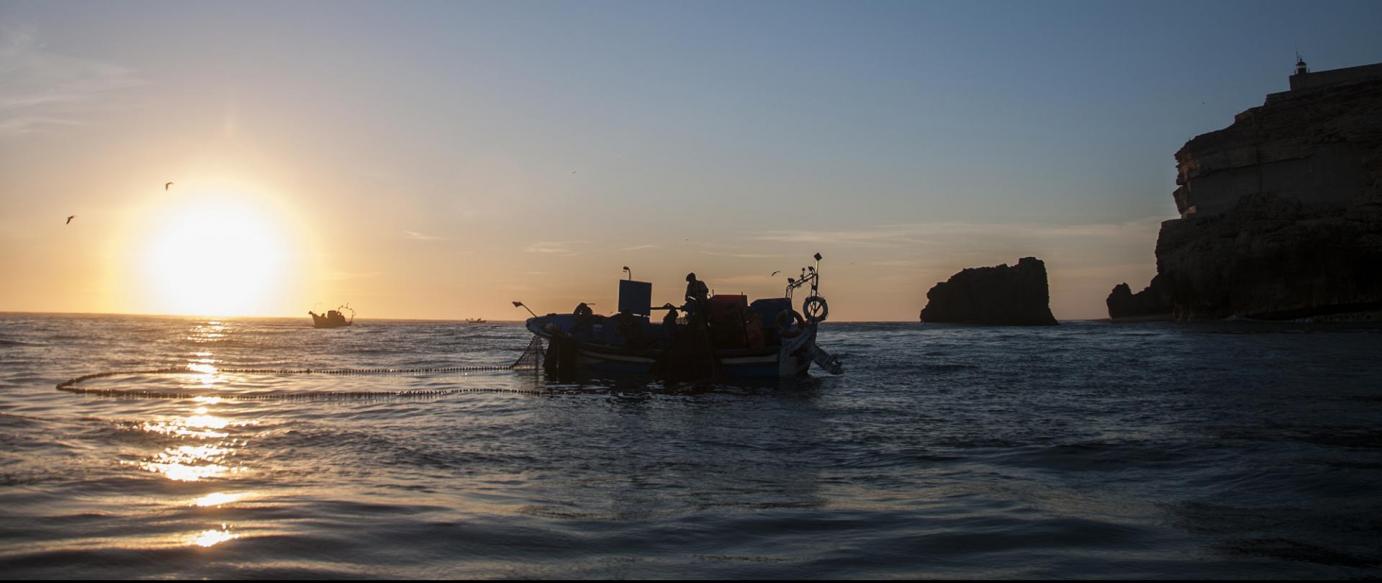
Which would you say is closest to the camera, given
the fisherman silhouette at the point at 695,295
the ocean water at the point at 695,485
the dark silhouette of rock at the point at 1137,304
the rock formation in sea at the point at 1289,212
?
the ocean water at the point at 695,485

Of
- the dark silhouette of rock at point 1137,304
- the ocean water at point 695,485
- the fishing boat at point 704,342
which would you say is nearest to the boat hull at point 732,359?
the fishing boat at point 704,342

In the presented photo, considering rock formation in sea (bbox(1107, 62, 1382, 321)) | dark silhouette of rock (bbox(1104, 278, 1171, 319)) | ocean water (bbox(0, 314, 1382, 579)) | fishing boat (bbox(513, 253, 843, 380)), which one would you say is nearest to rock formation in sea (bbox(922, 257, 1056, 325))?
dark silhouette of rock (bbox(1104, 278, 1171, 319))

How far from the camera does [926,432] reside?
15766mm

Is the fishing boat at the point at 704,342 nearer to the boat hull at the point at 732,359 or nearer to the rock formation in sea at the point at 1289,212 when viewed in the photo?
the boat hull at the point at 732,359

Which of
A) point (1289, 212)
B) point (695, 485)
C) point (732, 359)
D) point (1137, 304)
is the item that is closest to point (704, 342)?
point (732, 359)

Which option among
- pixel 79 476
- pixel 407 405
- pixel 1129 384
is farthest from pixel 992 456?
pixel 1129 384

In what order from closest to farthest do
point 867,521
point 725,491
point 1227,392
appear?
point 867,521 < point 725,491 < point 1227,392

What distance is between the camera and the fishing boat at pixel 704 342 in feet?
89.6

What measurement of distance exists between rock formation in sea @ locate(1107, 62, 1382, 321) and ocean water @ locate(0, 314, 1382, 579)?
5148cm

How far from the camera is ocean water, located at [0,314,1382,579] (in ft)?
22.5

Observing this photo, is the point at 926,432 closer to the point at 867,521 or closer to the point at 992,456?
the point at 992,456

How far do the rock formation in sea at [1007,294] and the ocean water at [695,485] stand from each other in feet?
317

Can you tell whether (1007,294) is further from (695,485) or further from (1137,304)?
(695,485)

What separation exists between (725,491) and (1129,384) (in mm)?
19214
